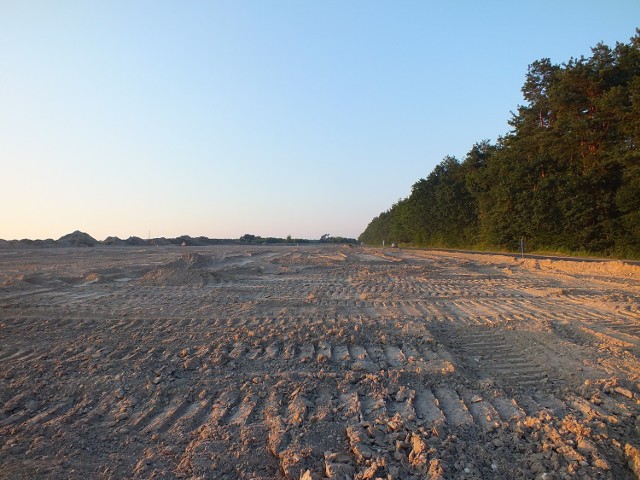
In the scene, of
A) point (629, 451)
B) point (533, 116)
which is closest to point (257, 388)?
point (629, 451)

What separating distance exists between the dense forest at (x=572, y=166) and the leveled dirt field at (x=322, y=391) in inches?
668

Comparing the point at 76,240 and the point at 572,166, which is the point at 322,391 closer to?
the point at 572,166

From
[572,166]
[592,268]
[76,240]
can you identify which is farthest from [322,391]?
[76,240]

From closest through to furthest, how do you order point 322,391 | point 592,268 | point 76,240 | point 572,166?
point 322,391 < point 592,268 < point 572,166 < point 76,240

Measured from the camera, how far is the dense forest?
22391 millimetres

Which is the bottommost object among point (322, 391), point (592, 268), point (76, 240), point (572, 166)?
point (322, 391)

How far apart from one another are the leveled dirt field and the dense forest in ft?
55.6

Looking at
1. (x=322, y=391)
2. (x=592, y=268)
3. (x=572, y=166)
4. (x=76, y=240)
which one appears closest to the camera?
(x=322, y=391)

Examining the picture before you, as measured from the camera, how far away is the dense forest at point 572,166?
22.4 metres

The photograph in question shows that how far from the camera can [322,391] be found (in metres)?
4.43

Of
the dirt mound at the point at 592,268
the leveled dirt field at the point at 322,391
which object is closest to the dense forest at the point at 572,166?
the dirt mound at the point at 592,268

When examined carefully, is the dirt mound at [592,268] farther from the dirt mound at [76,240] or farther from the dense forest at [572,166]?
the dirt mound at [76,240]

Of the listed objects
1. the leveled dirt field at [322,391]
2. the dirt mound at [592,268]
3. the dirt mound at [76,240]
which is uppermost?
the dirt mound at [76,240]

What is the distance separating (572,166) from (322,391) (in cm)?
2814
